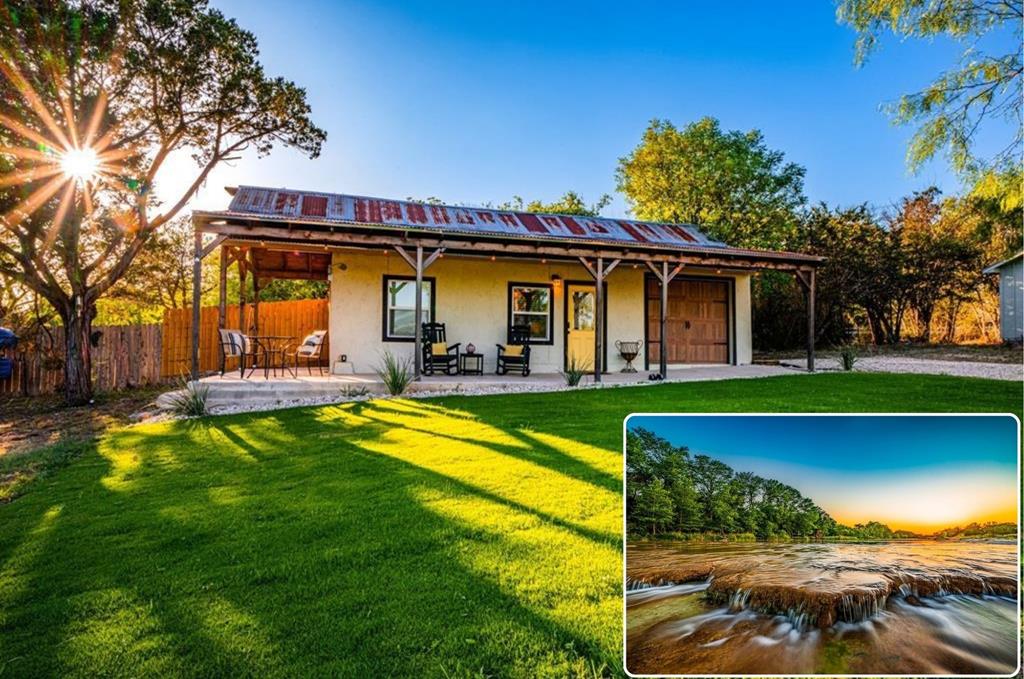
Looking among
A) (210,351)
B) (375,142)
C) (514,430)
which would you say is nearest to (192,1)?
(375,142)

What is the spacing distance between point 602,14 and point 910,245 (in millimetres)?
15034

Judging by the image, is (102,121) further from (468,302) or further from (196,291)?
(468,302)

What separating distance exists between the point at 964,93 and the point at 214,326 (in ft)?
49.3

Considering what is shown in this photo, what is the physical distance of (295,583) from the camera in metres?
2.46

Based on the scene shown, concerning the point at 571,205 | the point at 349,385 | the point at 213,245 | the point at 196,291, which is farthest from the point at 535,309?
the point at 571,205

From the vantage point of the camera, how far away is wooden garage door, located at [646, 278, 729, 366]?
12789 mm

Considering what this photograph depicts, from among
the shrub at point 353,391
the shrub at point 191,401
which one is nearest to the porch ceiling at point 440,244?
the shrub at point 191,401

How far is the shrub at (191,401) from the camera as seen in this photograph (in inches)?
293

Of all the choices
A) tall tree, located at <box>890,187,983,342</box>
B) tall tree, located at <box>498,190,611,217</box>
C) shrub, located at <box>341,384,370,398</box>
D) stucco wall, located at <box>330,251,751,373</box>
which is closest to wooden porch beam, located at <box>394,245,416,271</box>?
stucco wall, located at <box>330,251,751,373</box>

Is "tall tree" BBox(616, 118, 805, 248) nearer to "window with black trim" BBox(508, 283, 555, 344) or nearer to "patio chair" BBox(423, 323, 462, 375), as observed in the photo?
"window with black trim" BBox(508, 283, 555, 344)

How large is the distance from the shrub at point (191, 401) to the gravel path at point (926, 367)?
11.6 meters

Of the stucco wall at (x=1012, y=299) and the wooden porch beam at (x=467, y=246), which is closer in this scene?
the wooden porch beam at (x=467, y=246)

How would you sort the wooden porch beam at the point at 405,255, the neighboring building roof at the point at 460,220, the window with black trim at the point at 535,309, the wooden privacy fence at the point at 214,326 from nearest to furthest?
1. the wooden porch beam at the point at 405,255
2. the neighboring building roof at the point at 460,220
3. the window with black trim at the point at 535,309
4. the wooden privacy fence at the point at 214,326

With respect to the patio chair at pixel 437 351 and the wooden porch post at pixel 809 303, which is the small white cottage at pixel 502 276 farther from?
the patio chair at pixel 437 351
